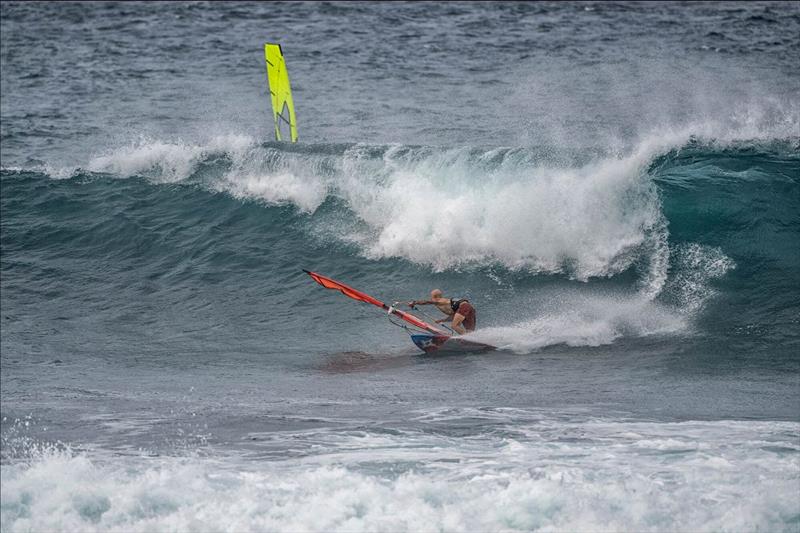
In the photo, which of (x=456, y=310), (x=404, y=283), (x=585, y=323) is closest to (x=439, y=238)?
(x=404, y=283)

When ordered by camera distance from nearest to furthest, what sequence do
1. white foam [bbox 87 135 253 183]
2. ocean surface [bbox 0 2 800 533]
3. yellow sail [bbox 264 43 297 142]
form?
ocean surface [bbox 0 2 800 533] < yellow sail [bbox 264 43 297 142] < white foam [bbox 87 135 253 183]

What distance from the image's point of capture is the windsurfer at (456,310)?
13.8 meters

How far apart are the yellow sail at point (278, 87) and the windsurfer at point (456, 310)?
23.9 feet

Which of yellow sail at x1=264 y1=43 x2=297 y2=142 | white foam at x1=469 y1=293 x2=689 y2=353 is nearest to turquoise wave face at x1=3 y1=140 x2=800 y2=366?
white foam at x1=469 y1=293 x2=689 y2=353

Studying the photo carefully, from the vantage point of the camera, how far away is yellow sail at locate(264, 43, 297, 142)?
19422 millimetres

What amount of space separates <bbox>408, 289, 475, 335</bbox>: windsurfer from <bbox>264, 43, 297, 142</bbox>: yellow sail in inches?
286

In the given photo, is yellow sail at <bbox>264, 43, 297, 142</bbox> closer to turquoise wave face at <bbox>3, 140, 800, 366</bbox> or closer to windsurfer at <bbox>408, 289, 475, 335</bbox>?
turquoise wave face at <bbox>3, 140, 800, 366</bbox>

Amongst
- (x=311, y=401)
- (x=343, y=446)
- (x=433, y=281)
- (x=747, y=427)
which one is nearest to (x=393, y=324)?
(x=433, y=281)

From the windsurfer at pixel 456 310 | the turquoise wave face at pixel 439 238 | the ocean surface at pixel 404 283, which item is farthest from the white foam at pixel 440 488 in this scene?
the turquoise wave face at pixel 439 238

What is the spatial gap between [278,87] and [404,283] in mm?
5660

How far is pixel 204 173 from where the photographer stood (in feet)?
65.2

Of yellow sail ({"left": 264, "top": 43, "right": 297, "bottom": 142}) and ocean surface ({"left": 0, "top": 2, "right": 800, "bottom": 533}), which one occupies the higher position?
yellow sail ({"left": 264, "top": 43, "right": 297, "bottom": 142})

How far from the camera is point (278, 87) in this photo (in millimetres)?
19969

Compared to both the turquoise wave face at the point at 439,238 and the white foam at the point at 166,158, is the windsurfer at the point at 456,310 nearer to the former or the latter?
the turquoise wave face at the point at 439,238
